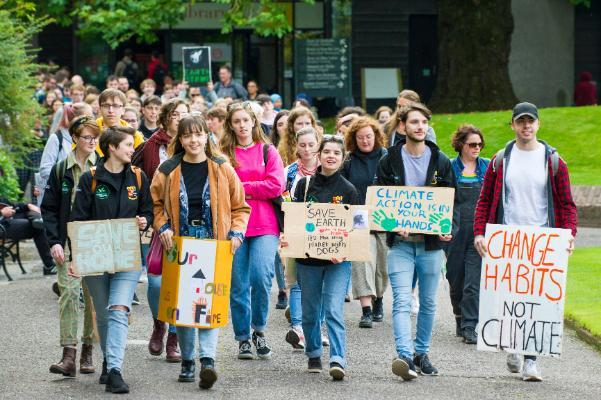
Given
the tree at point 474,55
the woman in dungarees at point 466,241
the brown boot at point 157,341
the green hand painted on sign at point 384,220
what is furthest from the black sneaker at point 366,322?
the tree at point 474,55

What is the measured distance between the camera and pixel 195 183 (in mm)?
9352

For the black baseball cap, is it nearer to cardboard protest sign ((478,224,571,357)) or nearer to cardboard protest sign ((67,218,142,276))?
cardboard protest sign ((478,224,571,357))

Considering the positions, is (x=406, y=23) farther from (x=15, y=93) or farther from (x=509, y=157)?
(x=509, y=157)

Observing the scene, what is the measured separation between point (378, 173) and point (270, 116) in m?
7.13

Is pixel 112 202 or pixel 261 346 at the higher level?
pixel 112 202

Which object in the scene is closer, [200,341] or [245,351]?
[200,341]

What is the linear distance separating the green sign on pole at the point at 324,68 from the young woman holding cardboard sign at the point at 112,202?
21.2m

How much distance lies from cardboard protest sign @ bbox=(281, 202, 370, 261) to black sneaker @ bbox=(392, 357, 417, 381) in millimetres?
744

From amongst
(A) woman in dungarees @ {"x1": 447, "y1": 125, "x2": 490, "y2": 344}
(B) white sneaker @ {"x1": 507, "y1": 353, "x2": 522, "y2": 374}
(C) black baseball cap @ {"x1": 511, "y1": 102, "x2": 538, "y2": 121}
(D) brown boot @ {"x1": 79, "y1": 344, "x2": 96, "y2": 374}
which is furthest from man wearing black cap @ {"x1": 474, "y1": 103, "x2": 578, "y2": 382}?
(D) brown boot @ {"x1": 79, "y1": 344, "x2": 96, "y2": 374}

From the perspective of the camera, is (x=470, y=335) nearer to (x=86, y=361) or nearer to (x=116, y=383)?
(x=86, y=361)

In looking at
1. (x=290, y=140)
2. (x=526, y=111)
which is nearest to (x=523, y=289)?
(x=526, y=111)

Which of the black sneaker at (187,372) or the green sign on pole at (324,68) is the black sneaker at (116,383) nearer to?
the black sneaker at (187,372)

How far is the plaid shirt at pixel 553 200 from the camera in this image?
946 cm

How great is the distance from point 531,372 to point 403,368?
928mm
